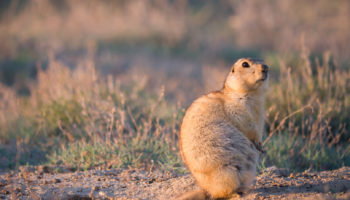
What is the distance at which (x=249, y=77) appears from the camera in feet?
9.81

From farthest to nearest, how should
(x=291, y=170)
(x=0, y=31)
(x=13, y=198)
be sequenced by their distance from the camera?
(x=0, y=31)
(x=291, y=170)
(x=13, y=198)

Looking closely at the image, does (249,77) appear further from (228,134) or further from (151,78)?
(151,78)

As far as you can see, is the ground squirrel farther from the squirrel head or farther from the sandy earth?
the sandy earth

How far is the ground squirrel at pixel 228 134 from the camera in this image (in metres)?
2.79

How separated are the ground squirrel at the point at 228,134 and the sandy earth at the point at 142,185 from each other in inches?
14.0

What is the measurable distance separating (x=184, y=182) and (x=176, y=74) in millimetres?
6486

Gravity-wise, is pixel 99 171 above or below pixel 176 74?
below

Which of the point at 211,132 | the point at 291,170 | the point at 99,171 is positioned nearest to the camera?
the point at 211,132

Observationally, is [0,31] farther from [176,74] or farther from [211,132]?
[211,132]

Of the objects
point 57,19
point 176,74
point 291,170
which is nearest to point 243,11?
point 176,74

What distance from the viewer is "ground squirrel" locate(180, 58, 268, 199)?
9.14 feet

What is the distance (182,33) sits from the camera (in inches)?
465

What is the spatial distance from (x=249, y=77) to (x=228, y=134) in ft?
1.66

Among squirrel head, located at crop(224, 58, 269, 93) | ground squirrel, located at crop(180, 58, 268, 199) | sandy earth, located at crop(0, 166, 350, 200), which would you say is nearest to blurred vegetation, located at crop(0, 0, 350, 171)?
sandy earth, located at crop(0, 166, 350, 200)
